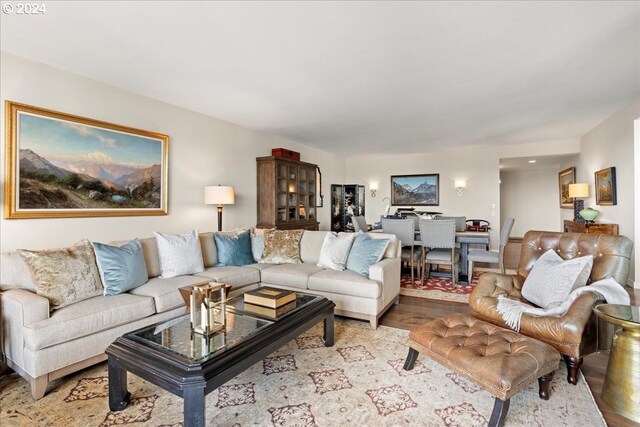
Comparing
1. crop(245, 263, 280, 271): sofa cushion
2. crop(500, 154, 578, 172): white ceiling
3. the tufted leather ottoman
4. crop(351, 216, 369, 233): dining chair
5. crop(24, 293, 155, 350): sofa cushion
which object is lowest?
the tufted leather ottoman

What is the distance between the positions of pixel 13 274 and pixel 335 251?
2.72m

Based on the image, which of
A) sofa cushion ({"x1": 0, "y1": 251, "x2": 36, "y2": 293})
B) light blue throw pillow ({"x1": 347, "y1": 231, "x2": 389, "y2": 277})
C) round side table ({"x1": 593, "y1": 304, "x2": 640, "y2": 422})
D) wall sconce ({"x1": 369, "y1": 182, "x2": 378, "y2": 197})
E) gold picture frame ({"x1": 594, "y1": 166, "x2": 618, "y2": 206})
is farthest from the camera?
wall sconce ({"x1": 369, "y1": 182, "x2": 378, "y2": 197})

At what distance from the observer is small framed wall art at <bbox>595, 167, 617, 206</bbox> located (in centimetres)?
477

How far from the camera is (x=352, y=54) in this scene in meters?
2.76

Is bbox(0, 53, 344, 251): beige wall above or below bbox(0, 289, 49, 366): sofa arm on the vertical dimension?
above

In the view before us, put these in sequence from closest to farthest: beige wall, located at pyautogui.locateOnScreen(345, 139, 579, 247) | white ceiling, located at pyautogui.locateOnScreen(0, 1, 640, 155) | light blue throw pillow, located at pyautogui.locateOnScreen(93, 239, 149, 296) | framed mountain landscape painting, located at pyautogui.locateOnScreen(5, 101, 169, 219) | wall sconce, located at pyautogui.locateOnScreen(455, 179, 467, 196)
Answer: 1. white ceiling, located at pyautogui.locateOnScreen(0, 1, 640, 155)
2. light blue throw pillow, located at pyautogui.locateOnScreen(93, 239, 149, 296)
3. framed mountain landscape painting, located at pyautogui.locateOnScreen(5, 101, 169, 219)
4. beige wall, located at pyautogui.locateOnScreen(345, 139, 579, 247)
5. wall sconce, located at pyautogui.locateOnScreen(455, 179, 467, 196)

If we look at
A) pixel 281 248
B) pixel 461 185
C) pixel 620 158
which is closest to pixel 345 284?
pixel 281 248

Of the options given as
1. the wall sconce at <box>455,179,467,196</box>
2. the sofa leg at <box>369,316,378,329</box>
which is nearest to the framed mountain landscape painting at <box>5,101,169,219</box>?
the sofa leg at <box>369,316,378,329</box>

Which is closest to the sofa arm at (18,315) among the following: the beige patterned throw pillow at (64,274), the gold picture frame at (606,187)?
the beige patterned throw pillow at (64,274)

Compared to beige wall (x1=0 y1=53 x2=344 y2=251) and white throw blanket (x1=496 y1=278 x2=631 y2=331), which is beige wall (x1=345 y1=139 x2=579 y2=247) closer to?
beige wall (x1=0 y1=53 x2=344 y2=251)

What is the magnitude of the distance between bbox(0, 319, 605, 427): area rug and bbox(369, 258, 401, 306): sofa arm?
34.0 inches

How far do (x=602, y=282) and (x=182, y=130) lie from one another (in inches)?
181

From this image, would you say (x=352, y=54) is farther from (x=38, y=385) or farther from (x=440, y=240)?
(x=38, y=385)

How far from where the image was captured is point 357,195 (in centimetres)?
845
